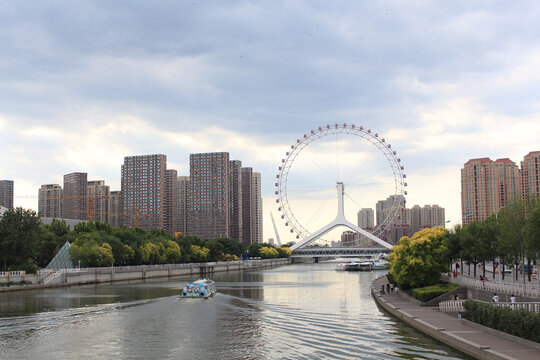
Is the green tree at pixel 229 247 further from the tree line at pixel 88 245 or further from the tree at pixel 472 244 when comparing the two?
the tree at pixel 472 244

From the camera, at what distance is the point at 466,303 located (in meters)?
38.0

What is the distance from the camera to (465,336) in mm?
31891

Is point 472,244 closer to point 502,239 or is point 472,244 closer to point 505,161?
point 502,239

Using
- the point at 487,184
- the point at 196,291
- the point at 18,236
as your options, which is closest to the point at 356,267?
the point at 487,184

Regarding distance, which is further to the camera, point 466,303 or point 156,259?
point 156,259

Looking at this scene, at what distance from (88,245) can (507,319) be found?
7964cm

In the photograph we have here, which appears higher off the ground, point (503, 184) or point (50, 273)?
point (503, 184)

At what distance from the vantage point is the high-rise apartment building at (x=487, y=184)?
147m

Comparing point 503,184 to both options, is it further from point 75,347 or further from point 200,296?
point 75,347

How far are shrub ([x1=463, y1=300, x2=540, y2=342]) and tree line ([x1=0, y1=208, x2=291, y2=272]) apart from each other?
64.3 metres

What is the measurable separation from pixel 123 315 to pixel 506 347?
1204 inches

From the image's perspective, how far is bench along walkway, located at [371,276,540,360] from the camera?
2709 centimetres

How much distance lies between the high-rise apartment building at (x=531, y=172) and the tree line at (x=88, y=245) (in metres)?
86.4

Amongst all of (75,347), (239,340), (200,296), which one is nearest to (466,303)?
(239,340)
